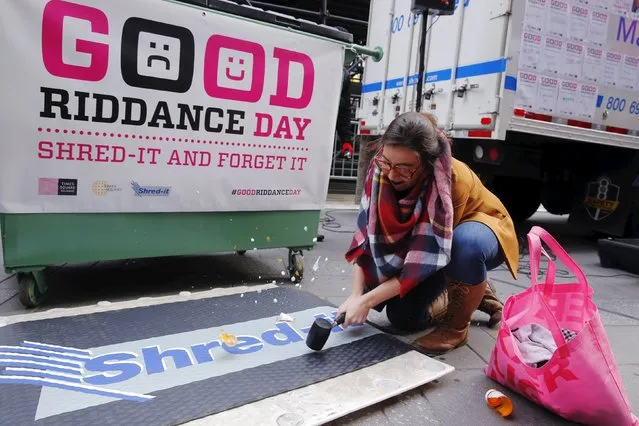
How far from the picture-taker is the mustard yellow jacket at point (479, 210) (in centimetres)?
199

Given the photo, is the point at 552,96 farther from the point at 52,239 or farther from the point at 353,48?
the point at 52,239

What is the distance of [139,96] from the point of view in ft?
7.60

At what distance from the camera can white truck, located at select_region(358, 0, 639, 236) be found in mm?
4227

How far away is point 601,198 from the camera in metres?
5.34

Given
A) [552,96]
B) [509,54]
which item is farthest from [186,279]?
[552,96]

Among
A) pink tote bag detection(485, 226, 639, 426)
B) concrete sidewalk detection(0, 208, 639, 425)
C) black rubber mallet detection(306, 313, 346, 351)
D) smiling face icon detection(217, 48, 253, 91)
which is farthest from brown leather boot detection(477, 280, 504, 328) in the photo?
smiling face icon detection(217, 48, 253, 91)

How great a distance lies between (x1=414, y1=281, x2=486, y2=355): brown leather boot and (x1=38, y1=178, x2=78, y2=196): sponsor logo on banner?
5.66 ft

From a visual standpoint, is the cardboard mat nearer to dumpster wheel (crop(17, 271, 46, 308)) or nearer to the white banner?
dumpster wheel (crop(17, 271, 46, 308))

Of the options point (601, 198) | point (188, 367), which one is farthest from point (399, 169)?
point (601, 198)

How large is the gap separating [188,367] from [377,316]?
1155 millimetres

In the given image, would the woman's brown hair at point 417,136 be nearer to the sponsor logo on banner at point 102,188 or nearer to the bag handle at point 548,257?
the bag handle at point 548,257

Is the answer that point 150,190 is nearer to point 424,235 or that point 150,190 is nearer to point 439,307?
point 424,235

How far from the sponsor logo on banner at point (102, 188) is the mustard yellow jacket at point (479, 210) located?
1.59 metres

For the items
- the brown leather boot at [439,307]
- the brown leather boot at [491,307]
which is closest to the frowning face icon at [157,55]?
the brown leather boot at [439,307]
